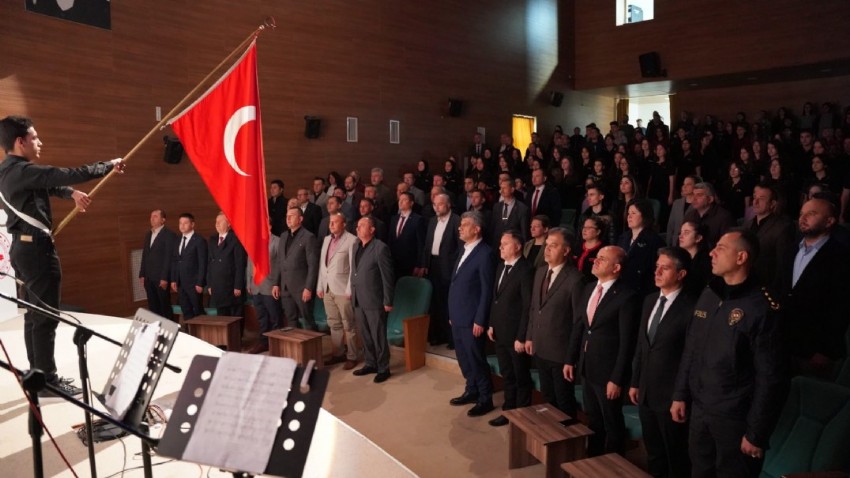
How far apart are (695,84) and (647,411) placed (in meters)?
11.3

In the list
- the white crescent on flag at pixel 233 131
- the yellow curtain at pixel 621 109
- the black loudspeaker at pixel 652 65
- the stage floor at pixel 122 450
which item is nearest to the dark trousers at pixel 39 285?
the stage floor at pixel 122 450

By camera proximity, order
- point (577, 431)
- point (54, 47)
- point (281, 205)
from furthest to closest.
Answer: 1. point (281, 205)
2. point (54, 47)
3. point (577, 431)

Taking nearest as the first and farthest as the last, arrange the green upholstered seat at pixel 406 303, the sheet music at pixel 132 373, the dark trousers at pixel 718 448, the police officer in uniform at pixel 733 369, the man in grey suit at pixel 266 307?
the sheet music at pixel 132 373 < the police officer in uniform at pixel 733 369 < the dark trousers at pixel 718 448 < the green upholstered seat at pixel 406 303 < the man in grey suit at pixel 266 307

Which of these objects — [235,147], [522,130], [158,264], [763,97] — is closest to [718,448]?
[235,147]

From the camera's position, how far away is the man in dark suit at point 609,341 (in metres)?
3.52

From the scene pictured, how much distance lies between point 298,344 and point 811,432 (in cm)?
405

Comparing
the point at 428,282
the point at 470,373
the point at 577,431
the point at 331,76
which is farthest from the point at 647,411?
the point at 331,76

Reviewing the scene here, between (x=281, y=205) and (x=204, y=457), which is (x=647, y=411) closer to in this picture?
(x=204, y=457)

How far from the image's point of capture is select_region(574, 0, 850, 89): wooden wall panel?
10381 millimetres

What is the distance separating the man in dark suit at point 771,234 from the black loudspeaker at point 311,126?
6.49m

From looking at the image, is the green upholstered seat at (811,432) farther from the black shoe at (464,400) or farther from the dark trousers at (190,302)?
the dark trousers at (190,302)

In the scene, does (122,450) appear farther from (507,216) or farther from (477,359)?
(507,216)

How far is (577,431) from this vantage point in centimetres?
356

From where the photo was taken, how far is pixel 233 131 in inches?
152
